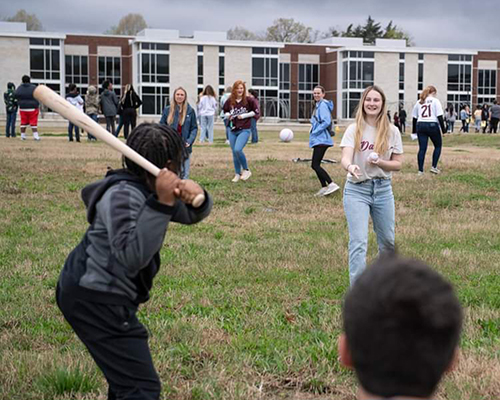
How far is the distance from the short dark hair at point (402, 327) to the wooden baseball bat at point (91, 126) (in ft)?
4.37

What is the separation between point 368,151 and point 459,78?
93.3 m

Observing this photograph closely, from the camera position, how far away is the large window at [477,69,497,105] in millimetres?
98125

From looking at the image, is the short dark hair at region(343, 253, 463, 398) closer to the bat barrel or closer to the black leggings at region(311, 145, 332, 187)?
the bat barrel

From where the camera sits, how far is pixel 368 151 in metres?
6.58

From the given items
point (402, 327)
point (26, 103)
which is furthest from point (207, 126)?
point (402, 327)

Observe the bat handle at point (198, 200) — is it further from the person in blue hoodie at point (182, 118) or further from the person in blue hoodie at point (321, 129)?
the person in blue hoodie at point (321, 129)

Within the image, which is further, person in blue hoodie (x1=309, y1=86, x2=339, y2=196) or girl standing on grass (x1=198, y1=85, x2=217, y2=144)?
girl standing on grass (x1=198, y1=85, x2=217, y2=144)

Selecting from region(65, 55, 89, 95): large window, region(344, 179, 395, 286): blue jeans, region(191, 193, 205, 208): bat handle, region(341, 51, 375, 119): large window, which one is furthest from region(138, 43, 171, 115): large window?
region(191, 193, 205, 208): bat handle

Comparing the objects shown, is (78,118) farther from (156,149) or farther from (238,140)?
(238,140)

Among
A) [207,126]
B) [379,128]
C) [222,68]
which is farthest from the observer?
[222,68]

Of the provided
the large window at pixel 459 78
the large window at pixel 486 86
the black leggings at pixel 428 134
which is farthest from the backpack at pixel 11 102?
the large window at pixel 486 86

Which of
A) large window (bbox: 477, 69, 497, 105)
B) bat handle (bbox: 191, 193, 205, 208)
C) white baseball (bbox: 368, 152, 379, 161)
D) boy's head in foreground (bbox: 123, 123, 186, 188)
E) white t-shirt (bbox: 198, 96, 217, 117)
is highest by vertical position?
large window (bbox: 477, 69, 497, 105)

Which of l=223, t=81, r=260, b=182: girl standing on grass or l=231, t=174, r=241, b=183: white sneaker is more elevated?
l=223, t=81, r=260, b=182: girl standing on grass

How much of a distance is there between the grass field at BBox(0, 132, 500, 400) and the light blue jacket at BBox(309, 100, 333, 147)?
3.24 feet
